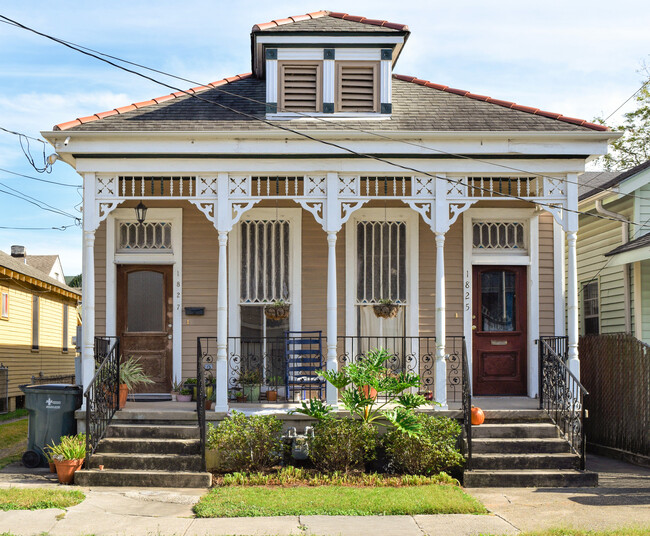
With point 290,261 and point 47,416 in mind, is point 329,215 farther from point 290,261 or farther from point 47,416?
point 47,416

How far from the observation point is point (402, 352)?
1218 cm

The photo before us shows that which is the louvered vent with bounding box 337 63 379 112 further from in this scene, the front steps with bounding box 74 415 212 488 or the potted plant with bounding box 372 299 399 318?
the front steps with bounding box 74 415 212 488

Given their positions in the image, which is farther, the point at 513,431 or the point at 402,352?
the point at 402,352

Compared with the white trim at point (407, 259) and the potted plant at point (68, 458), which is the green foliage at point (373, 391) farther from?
the potted plant at point (68, 458)

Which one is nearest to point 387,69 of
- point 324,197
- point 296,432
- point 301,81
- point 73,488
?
point 301,81

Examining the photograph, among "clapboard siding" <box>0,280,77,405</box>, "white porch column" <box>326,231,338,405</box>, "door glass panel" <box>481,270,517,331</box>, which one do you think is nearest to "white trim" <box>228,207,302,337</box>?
"white porch column" <box>326,231,338,405</box>

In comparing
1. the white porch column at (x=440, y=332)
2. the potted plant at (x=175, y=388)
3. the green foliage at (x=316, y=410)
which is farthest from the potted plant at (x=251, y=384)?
the white porch column at (x=440, y=332)

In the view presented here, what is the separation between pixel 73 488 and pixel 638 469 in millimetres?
7303

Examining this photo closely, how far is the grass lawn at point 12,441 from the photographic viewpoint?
11578 millimetres

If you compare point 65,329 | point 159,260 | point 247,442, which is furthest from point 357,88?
point 65,329

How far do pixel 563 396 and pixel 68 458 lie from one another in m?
6.41

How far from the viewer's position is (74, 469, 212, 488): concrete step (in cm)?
948

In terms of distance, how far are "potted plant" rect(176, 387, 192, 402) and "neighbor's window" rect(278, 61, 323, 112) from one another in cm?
445

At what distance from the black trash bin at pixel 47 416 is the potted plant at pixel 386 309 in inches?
174
